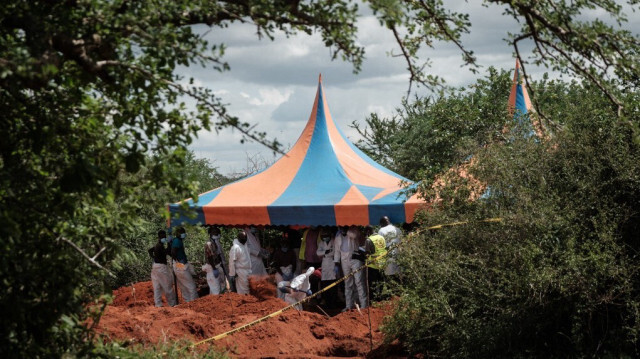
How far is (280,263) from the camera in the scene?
54.4 ft

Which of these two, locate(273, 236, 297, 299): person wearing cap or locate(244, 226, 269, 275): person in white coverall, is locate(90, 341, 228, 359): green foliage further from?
locate(244, 226, 269, 275): person in white coverall

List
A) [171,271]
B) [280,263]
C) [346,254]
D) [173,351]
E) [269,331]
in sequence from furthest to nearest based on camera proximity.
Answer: [171,271] → [280,263] → [346,254] → [269,331] → [173,351]

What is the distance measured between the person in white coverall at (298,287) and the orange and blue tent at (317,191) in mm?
1357

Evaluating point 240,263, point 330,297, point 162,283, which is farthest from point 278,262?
point 162,283

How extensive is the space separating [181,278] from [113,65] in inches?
467

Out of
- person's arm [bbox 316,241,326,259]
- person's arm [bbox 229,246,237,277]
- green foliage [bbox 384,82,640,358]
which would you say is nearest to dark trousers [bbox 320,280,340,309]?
person's arm [bbox 316,241,326,259]

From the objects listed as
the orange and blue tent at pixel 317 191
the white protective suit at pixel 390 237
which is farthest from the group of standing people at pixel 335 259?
the orange and blue tent at pixel 317 191

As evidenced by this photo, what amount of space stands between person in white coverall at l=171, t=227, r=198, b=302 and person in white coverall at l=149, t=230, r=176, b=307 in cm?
21

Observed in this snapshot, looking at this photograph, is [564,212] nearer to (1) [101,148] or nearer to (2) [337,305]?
(1) [101,148]

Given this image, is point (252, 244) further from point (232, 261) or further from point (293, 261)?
point (293, 261)

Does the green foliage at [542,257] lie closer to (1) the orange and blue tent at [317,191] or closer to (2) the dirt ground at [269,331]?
(2) the dirt ground at [269,331]

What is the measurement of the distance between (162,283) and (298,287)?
423 cm

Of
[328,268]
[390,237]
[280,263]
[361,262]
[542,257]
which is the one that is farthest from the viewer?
[280,263]

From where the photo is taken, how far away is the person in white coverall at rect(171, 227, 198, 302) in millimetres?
16902
